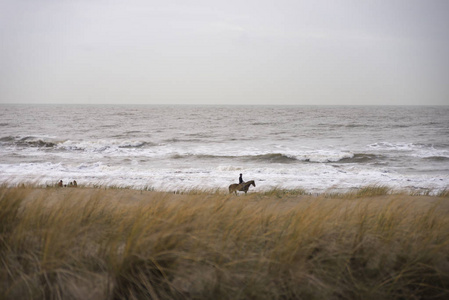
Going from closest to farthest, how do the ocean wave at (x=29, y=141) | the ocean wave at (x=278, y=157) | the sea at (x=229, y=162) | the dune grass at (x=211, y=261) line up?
the dune grass at (x=211, y=261) → the sea at (x=229, y=162) → the ocean wave at (x=278, y=157) → the ocean wave at (x=29, y=141)

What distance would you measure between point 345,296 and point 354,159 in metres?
18.7

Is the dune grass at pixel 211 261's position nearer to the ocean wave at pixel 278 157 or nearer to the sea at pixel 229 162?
the sea at pixel 229 162

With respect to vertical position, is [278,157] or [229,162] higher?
[278,157]

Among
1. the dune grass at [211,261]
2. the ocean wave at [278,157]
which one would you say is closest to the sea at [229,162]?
the ocean wave at [278,157]

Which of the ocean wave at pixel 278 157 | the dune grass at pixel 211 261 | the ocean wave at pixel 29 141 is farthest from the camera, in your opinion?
the ocean wave at pixel 29 141

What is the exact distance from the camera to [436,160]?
60.4ft

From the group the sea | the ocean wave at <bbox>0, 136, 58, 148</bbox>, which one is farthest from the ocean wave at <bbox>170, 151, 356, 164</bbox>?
the ocean wave at <bbox>0, 136, 58, 148</bbox>

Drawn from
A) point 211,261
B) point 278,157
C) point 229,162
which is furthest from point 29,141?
point 211,261

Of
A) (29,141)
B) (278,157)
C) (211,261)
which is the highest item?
(211,261)

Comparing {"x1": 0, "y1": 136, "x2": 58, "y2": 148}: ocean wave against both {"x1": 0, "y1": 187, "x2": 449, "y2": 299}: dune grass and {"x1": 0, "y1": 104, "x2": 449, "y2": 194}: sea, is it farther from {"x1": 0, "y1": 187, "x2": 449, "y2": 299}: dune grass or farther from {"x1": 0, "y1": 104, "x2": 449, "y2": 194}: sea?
{"x1": 0, "y1": 187, "x2": 449, "y2": 299}: dune grass

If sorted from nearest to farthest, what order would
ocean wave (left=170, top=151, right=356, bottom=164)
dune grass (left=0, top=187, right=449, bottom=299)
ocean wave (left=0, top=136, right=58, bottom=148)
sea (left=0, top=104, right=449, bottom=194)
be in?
dune grass (left=0, top=187, right=449, bottom=299) → sea (left=0, top=104, right=449, bottom=194) → ocean wave (left=170, top=151, right=356, bottom=164) → ocean wave (left=0, top=136, right=58, bottom=148)

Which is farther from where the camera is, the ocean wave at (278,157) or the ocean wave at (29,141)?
the ocean wave at (29,141)

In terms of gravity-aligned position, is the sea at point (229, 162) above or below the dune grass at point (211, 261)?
below

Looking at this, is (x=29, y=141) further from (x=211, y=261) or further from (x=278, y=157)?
(x=211, y=261)
